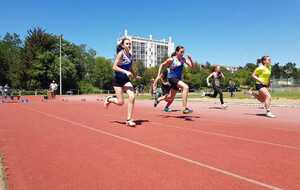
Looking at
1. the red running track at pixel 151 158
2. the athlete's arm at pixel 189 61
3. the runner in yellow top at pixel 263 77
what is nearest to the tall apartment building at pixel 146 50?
the runner in yellow top at pixel 263 77

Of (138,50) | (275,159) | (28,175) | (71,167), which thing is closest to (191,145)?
(275,159)

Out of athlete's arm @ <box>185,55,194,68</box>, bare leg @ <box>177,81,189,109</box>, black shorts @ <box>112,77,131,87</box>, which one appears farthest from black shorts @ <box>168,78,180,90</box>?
black shorts @ <box>112,77,131,87</box>

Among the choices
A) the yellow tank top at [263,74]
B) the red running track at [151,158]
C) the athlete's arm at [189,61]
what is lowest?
the red running track at [151,158]

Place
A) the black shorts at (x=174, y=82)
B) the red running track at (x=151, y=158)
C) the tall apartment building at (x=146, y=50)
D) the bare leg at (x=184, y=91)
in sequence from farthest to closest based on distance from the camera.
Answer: the tall apartment building at (x=146, y=50), the black shorts at (x=174, y=82), the bare leg at (x=184, y=91), the red running track at (x=151, y=158)

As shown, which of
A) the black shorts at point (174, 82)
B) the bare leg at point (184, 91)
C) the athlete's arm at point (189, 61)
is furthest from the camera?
the black shorts at point (174, 82)

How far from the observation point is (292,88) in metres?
64.2

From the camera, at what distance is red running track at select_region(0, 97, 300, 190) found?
5352mm

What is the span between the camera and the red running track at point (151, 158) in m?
5.35

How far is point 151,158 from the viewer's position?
269 inches

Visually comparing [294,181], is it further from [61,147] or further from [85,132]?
[85,132]

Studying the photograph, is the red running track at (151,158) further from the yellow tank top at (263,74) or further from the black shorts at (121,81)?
the yellow tank top at (263,74)

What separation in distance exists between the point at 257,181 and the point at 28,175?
2.78 metres

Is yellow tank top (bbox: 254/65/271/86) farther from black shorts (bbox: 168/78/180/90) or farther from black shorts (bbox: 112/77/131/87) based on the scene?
black shorts (bbox: 112/77/131/87)

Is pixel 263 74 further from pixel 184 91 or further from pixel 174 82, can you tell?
pixel 184 91
